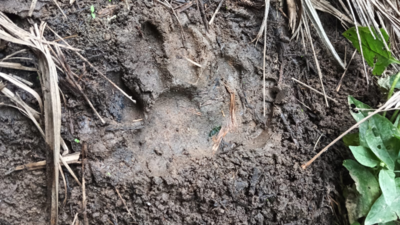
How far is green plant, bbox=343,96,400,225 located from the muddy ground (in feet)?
0.26

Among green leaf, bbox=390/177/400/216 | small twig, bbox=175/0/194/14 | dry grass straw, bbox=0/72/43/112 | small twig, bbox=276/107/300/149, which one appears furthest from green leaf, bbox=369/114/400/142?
dry grass straw, bbox=0/72/43/112

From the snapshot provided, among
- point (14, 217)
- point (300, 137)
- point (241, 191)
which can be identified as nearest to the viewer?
point (14, 217)

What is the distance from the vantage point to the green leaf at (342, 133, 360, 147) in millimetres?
1291

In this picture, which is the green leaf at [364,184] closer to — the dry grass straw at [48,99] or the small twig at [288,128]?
the small twig at [288,128]

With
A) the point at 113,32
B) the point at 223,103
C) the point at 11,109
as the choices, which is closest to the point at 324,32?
the point at 223,103

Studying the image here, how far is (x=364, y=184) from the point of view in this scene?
1225mm

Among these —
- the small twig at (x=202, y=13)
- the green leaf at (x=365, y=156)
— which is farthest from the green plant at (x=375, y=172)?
the small twig at (x=202, y=13)

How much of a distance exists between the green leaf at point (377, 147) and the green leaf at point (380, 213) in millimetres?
155

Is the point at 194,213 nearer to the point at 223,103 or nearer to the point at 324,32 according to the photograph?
the point at 223,103

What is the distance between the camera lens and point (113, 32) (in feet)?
3.86

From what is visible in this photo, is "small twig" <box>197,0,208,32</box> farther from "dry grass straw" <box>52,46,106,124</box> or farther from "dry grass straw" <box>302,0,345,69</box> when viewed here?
"dry grass straw" <box>52,46,106,124</box>

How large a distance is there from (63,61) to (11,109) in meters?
0.27

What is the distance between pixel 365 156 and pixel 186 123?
81cm

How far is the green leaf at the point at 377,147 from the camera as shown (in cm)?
120
